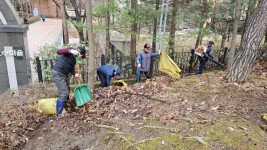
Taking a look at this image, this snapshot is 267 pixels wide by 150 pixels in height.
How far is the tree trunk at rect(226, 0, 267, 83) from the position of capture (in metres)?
4.88

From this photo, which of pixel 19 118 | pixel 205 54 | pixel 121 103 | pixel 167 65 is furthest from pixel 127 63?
pixel 19 118

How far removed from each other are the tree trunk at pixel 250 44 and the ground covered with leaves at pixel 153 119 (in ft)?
0.89

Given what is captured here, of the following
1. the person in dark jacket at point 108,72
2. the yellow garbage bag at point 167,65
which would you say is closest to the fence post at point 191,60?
the yellow garbage bag at point 167,65

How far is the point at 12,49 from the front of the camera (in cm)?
666

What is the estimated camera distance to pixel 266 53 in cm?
892

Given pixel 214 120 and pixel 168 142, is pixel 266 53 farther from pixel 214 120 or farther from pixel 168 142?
pixel 168 142

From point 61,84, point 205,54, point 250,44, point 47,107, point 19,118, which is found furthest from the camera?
point 205,54

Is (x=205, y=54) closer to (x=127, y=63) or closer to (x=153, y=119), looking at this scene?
(x=127, y=63)

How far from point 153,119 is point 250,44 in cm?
297

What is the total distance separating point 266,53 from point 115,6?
20.1 feet

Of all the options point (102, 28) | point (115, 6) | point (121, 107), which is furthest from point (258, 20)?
point (102, 28)

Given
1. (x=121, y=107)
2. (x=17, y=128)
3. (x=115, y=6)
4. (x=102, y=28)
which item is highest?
(x=115, y=6)

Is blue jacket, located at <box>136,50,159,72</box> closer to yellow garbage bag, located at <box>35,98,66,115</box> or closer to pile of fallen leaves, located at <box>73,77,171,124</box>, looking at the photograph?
pile of fallen leaves, located at <box>73,77,171,124</box>

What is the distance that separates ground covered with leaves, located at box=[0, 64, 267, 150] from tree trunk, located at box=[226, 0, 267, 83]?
27cm
